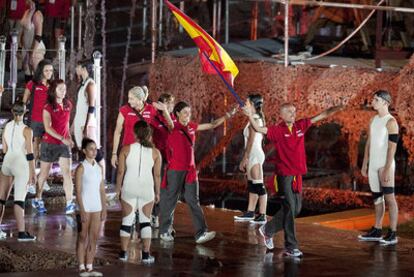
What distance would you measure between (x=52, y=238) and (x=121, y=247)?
159cm

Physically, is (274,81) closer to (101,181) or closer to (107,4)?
(101,181)

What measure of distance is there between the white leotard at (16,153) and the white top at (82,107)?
213 centimetres

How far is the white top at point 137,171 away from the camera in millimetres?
14227

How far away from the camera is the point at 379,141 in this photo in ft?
53.5

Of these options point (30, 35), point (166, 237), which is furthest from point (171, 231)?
point (30, 35)

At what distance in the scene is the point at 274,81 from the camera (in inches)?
853

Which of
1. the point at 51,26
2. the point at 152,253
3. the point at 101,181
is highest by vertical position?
the point at 51,26

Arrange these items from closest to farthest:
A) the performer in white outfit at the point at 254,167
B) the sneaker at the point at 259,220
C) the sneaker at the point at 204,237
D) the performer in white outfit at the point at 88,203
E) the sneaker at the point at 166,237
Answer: the performer in white outfit at the point at 88,203, the sneaker at the point at 204,237, the sneaker at the point at 166,237, the performer in white outfit at the point at 254,167, the sneaker at the point at 259,220

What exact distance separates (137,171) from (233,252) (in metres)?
1.90

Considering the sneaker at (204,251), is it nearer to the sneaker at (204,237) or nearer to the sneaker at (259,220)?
the sneaker at (204,237)

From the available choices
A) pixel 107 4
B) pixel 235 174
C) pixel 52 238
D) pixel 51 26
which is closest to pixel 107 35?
pixel 107 4

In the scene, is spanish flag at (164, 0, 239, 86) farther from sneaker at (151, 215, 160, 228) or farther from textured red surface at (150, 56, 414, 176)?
textured red surface at (150, 56, 414, 176)

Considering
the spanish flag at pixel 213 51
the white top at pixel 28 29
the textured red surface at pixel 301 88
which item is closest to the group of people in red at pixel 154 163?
the spanish flag at pixel 213 51

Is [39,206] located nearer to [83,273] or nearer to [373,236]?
[83,273]
